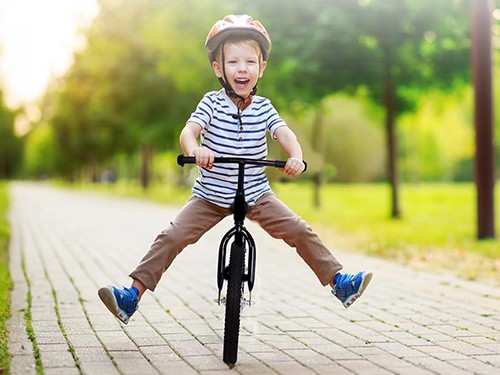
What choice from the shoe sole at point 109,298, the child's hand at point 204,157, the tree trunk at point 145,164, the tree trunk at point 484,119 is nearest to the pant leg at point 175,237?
the shoe sole at point 109,298

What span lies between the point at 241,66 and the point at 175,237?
1.00 meters

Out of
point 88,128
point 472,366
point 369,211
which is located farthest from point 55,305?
point 88,128

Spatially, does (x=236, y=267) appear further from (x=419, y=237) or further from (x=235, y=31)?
(x=419, y=237)

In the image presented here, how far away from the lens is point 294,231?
15.3 ft

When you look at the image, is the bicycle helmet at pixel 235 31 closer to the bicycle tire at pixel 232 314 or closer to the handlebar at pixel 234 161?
the handlebar at pixel 234 161

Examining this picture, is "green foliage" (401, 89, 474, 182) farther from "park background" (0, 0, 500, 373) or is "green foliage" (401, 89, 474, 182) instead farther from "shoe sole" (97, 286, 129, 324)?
"shoe sole" (97, 286, 129, 324)

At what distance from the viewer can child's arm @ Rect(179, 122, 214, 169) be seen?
423 centimetres

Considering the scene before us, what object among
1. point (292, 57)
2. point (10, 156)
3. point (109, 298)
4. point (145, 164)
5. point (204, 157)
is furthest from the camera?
point (10, 156)

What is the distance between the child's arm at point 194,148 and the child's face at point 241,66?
13.1 inches

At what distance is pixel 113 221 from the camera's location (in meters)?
17.2

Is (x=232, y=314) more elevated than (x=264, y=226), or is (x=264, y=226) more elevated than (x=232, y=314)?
(x=264, y=226)

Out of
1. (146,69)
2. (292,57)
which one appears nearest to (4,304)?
(292,57)

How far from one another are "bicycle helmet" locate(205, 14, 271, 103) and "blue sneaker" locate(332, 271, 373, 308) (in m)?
1.12

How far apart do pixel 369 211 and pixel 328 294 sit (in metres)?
13.9
